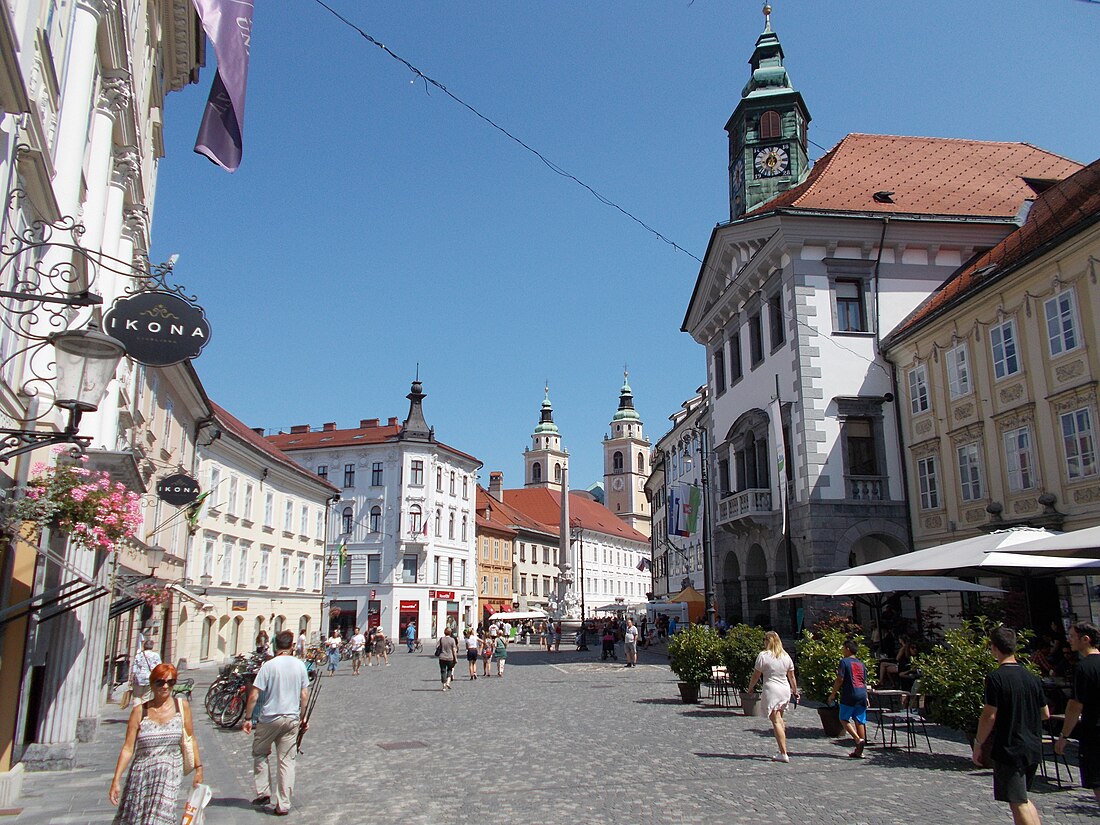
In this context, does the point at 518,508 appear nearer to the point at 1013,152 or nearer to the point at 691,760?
the point at 1013,152

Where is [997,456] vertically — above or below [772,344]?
below

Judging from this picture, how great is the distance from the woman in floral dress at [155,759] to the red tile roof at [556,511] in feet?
293

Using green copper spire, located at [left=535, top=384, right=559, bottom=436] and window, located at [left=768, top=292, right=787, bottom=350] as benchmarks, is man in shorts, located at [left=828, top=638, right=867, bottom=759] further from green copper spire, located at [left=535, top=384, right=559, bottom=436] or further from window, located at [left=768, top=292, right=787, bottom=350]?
green copper spire, located at [left=535, top=384, right=559, bottom=436]

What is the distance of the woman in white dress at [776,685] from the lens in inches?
441

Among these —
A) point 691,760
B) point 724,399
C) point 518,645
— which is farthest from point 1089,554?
point 518,645

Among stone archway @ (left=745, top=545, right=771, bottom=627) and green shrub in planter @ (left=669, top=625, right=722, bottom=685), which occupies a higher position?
stone archway @ (left=745, top=545, right=771, bottom=627)

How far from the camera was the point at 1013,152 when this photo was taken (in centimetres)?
3316

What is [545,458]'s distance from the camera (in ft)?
448

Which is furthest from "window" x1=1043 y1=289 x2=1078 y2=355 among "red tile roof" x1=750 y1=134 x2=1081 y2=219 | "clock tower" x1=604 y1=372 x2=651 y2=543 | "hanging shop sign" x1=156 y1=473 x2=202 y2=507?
"clock tower" x1=604 y1=372 x2=651 y2=543

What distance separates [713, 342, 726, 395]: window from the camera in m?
34.4

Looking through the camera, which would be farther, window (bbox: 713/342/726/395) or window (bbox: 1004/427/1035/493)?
window (bbox: 713/342/726/395)

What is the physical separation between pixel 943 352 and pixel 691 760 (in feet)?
55.4

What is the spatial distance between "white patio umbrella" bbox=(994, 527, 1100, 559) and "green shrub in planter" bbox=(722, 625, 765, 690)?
4807mm

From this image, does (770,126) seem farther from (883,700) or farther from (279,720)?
(279,720)
